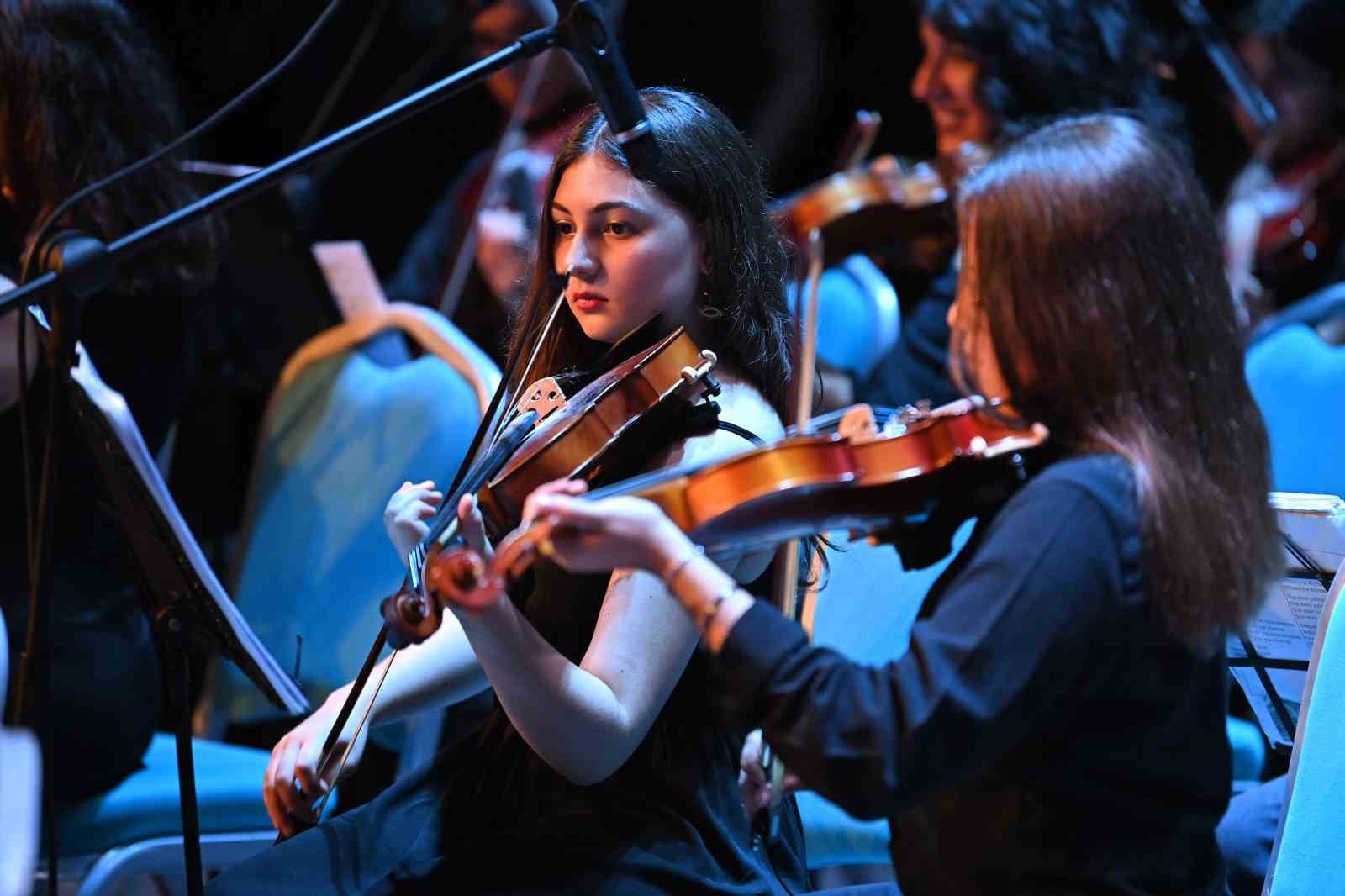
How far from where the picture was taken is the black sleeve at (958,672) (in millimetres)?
941

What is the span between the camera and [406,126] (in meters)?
4.13

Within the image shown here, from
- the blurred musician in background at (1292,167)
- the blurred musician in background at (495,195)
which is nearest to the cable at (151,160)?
the blurred musician in background at (495,195)

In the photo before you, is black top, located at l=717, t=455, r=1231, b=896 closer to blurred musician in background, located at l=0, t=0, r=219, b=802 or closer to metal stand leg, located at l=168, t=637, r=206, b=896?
metal stand leg, located at l=168, t=637, r=206, b=896

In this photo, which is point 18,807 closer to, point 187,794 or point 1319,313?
point 187,794

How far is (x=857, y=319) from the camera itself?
2.62 m

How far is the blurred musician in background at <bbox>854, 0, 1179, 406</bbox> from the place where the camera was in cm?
270

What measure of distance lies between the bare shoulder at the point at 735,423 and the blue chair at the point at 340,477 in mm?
529

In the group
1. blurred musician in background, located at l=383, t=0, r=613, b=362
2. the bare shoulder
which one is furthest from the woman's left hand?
blurred musician in background, located at l=383, t=0, r=613, b=362

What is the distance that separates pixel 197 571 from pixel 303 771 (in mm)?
207

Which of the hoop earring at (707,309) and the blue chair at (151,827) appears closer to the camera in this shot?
the hoop earring at (707,309)

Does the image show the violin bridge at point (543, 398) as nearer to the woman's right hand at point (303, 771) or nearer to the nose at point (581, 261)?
the nose at point (581, 261)

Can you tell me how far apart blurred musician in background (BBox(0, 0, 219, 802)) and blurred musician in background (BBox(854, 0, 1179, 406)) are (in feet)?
4.00

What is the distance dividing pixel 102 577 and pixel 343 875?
70 centimetres

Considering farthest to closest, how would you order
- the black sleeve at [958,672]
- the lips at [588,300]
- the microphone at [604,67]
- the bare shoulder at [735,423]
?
the lips at [588,300] < the bare shoulder at [735,423] < the microphone at [604,67] < the black sleeve at [958,672]
